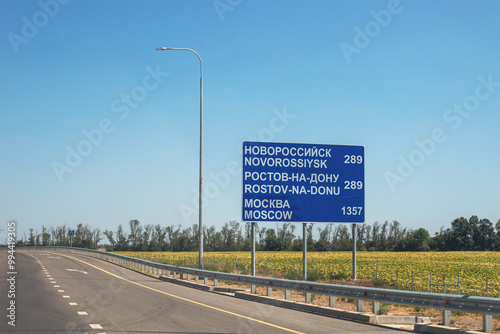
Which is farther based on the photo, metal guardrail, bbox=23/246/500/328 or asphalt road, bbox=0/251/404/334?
asphalt road, bbox=0/251/404/334

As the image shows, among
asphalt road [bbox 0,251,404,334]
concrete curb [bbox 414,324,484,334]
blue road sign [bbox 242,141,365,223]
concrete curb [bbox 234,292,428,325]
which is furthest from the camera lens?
blue road sign [bbox 242,141,365,223]

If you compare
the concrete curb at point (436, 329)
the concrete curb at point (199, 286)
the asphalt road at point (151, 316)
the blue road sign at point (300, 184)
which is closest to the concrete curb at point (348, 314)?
the asphalt road at point (151, 316)

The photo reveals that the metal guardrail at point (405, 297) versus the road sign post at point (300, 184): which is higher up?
the road sign post at point (300, 184)

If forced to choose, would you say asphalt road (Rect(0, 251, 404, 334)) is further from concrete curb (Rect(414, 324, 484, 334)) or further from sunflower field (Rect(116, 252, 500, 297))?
sunflower field (Rect(116, 252, 500, 297))

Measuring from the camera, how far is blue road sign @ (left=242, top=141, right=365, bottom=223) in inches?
1096

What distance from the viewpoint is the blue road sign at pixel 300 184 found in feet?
91.4

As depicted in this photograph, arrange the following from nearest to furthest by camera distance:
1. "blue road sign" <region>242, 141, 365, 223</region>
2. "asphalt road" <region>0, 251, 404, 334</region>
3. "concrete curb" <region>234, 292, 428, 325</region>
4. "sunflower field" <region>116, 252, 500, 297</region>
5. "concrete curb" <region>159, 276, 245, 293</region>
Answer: "asphalt road" <region>0, 251, 404, 334</region>, "concrete curb" <region>234, 292, 428, 325</region>, "concrete curb" <region>159, 276, 245, 293</region>, "blue road sign" <region>242, 141, 365, 223</region>, "sunflower field" <region>116, 252, 500, 297</region>

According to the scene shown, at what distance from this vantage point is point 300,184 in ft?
92.2

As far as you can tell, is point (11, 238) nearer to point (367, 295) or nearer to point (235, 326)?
point (235, 326)

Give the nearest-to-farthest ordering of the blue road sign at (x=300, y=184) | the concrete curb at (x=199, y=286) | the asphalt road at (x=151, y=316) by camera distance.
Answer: the asphalt road at (x=151, y=316), the concrete curb at (x=199, y=286), the blue road sign at (x=300, y=184)

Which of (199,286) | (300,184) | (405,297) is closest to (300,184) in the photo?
(300,184)

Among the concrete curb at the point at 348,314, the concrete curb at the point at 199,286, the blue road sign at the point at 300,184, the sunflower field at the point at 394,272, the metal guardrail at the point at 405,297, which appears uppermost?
the blue road sign at the point at 300,184

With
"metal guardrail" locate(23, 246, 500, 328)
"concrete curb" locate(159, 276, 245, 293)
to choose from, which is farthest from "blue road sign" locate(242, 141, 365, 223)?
"metal guardrail" locate(23, 246, 500, 328)

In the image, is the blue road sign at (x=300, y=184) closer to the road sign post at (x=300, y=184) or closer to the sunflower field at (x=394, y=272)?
the road sign post at (x=300, y=184)
